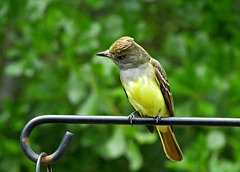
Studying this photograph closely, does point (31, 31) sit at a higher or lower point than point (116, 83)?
higher

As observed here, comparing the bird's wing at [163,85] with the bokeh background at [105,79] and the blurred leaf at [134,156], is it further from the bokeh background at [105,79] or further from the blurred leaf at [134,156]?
the blurred leaf at [134,156]

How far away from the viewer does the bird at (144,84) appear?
13.7 feet

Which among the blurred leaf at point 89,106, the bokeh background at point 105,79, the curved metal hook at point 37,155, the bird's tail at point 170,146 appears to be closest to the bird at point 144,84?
the bird's tail at point 170,146

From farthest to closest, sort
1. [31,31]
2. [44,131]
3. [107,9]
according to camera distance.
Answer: [107,9]
[44,131]
[31,31]

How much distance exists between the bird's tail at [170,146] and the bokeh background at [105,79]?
988mm

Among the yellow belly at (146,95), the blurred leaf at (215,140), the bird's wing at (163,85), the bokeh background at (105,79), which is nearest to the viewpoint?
the yellow belly at (146,95)

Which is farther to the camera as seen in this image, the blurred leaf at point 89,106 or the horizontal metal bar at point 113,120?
the blurred leaf at point 89,106

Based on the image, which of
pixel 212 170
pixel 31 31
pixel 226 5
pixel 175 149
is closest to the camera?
pixel 175 149

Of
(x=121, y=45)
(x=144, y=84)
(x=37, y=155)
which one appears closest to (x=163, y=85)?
(x=144, y=84)

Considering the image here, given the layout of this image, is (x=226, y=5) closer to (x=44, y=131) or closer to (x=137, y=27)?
(x=137, y=27)

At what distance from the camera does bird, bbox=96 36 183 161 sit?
13.7 ft

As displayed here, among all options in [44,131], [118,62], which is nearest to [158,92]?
[118,62]

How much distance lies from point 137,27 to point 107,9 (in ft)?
3.65

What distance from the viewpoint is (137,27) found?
21.0 ft
